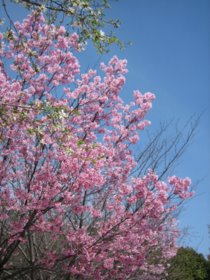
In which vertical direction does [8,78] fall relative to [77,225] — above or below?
above

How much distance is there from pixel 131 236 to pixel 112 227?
520 mm

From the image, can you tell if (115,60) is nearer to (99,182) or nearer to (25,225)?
(99,182)

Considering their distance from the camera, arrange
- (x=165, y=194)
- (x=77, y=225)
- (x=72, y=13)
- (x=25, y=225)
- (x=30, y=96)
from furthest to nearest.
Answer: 1. (x=77, y=225)
2. (x=30, y=96)
3. (x=165, y=194)
4. (x=25, y=225)
5. (x=72, y=13)

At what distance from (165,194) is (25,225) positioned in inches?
115

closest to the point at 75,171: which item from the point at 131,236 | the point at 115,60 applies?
the point at 131,236

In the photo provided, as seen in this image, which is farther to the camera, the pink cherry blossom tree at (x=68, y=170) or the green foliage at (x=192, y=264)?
the green foliage at (x=192, y=264)

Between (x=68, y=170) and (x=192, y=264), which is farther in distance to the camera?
(x=192, y=264)

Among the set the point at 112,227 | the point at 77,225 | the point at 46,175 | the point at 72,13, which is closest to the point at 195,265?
the point at 77,225

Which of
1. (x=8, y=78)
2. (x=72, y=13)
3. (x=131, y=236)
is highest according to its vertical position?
(x=8, y=78)

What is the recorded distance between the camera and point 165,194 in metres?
6.94

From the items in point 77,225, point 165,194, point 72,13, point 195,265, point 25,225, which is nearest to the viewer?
point 72,13

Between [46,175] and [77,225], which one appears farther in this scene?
[77,225]

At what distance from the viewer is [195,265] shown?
19.0 metres

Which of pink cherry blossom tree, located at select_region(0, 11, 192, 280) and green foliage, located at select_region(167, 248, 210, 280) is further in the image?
green foliage, located at select_region(167, 248, 210, 280)
